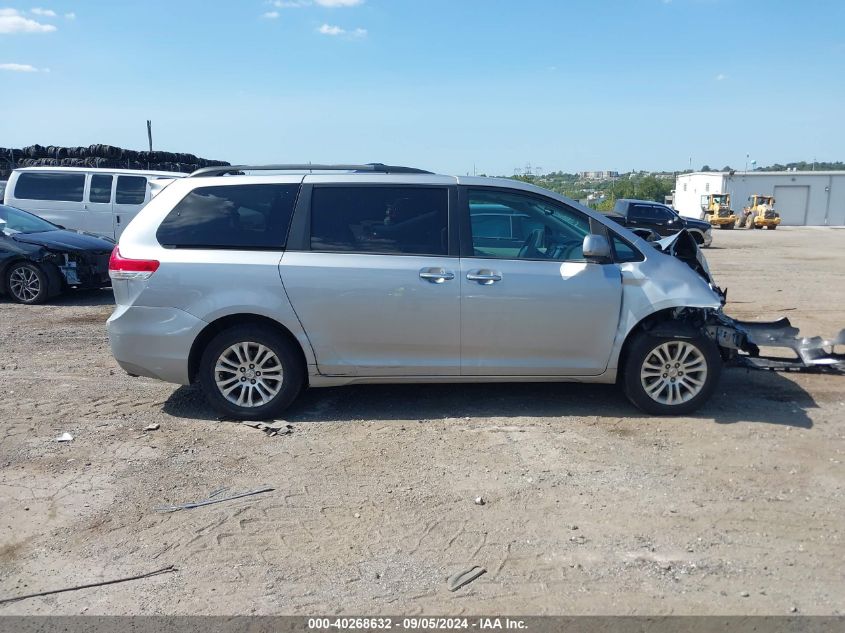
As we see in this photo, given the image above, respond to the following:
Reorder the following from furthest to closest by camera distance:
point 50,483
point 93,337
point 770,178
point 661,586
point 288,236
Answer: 1. point 770,178
2. point 93,337
3. point 288,236
4. point 50,483
5. point 661,586

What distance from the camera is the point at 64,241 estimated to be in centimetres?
1076

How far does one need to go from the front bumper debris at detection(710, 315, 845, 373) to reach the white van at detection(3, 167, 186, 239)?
10.8m

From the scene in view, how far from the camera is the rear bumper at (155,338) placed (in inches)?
214

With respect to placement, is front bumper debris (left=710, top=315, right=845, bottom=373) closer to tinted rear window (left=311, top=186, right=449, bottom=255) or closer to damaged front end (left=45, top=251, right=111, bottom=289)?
tinted rear window (left=311, top=186, right=449, bottom=255)

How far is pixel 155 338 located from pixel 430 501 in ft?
8.45

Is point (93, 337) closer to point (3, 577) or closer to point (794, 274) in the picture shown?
point (3, 577)

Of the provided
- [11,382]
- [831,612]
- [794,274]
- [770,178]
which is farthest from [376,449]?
[770,178]

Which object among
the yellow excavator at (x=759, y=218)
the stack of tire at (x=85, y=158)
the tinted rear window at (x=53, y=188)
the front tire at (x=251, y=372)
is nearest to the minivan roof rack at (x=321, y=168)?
the front tire at (x=251, y=372)

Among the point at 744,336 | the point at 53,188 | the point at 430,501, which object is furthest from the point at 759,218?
the point at 430,501

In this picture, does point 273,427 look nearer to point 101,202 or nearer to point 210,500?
point 210,500

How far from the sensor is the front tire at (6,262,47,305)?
1038 cm

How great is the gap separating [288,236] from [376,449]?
1.76 metres

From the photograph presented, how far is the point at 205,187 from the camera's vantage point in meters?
5.60

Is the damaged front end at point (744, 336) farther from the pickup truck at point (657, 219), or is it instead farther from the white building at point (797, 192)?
the white building at point (797, 192)
